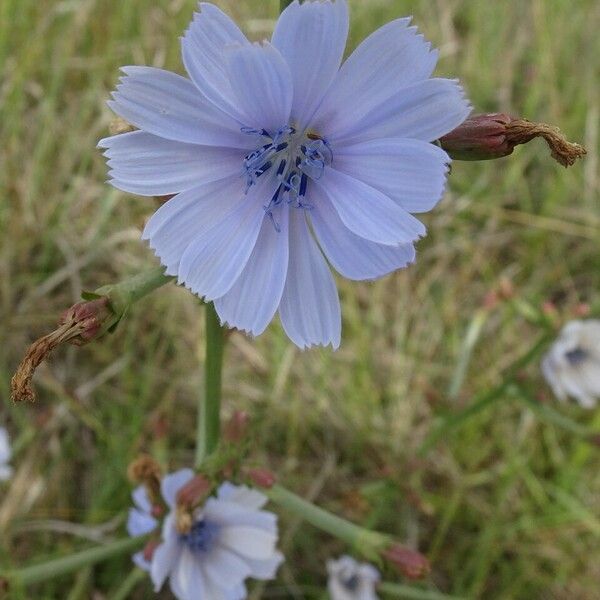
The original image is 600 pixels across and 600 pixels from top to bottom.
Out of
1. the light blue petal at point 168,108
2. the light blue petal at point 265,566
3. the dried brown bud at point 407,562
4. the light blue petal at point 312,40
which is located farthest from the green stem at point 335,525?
the light blue petal at point 312,40

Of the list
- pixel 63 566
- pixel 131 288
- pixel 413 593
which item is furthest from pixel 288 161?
pixel 413 593

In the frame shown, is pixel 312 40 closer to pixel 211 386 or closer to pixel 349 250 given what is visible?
pixel 349 250

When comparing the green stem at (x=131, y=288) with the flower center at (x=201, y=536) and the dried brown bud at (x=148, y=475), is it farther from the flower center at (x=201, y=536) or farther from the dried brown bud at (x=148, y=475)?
the flower center at (x=201, y=536)

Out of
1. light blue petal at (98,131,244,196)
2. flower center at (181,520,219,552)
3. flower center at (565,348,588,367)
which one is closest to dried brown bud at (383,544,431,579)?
flower center at (181,520,219,552)

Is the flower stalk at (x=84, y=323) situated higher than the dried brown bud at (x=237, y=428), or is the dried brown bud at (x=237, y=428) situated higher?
the flower stalk at (x=84, y=323)

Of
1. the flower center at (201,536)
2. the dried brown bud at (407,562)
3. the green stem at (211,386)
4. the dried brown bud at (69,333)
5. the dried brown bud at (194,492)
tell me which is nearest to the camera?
the dried brown bud at (69,333)

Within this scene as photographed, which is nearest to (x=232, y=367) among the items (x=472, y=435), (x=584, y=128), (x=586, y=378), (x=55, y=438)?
(x=55, y=438)

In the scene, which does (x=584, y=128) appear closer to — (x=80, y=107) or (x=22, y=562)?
(x=80, y=107)
